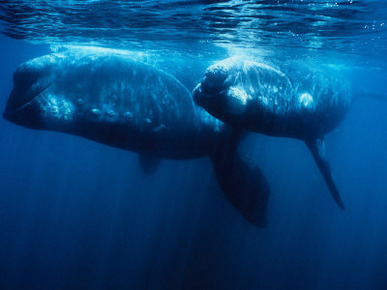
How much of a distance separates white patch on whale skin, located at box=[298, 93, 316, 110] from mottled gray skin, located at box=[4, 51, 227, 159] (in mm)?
1929

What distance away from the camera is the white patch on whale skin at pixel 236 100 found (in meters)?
6.37

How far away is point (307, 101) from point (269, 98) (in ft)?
6.25

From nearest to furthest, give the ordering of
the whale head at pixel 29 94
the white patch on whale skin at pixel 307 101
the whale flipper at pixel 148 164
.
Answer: the whale head at pixel 29 94 < the white patch on whale skin at pixel 307 101 < the whale flipper at pixel 148 164

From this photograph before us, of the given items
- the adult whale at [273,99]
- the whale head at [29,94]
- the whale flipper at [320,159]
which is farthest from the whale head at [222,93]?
the whale flipper at [320,159]

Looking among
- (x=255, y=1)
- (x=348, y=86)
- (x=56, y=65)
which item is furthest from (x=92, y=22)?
(x=348, y=86)

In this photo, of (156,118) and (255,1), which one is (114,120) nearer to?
(156,118)

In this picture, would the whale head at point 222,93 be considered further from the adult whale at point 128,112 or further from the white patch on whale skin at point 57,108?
the white patch on whale skin at point 57,108

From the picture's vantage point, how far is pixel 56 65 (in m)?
Answer: 7.01

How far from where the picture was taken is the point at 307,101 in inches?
340

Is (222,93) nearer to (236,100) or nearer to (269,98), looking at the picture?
(236,100)

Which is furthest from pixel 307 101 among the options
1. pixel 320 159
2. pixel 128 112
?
pixel 128 112

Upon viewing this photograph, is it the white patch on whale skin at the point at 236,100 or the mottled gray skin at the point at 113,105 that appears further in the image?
the mottled gray skin at the point at 113,105

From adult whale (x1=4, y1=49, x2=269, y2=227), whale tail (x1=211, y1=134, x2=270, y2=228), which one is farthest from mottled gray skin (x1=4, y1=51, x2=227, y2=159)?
whale tail (x1=211, y1=134, x2=270, y2=228)

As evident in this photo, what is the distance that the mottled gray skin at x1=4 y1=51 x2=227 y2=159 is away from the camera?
21.4 ft
